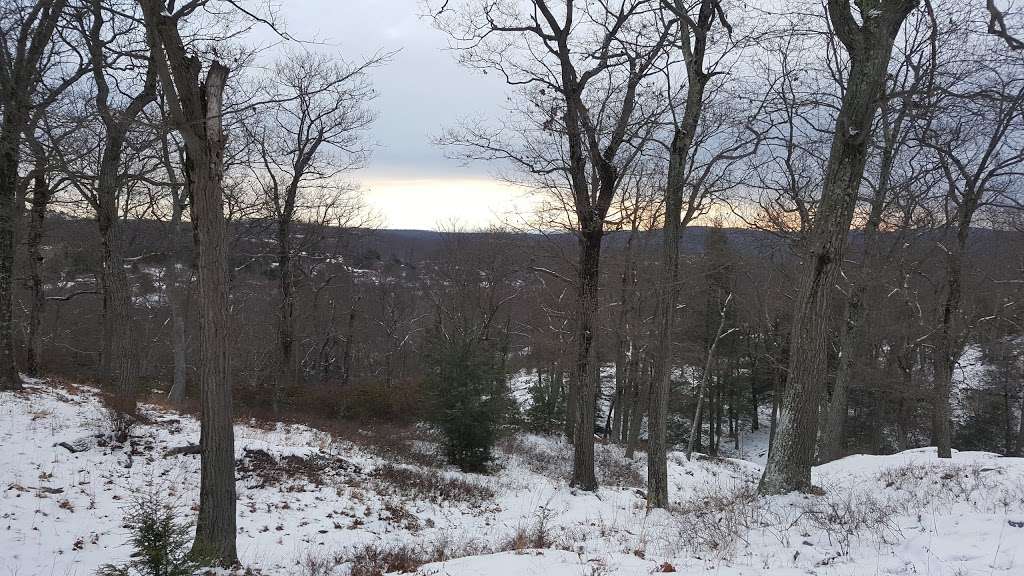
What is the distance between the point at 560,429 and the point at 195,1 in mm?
21544

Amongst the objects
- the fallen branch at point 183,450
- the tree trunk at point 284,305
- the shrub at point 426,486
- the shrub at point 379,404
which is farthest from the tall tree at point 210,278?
the shrub at point 379,404

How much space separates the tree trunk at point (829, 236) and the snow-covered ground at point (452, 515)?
25.4 inches

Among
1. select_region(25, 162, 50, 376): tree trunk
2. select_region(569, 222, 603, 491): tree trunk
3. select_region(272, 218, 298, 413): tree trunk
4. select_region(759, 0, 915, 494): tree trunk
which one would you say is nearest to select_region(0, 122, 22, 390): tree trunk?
select_region(25, 162, 50, 376): tree trunk

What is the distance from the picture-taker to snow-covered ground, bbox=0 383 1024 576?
4926 mm

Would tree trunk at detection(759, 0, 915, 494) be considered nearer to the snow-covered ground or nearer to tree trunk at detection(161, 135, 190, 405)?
the snow-covered ground

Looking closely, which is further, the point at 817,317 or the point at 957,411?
the point at 957,411

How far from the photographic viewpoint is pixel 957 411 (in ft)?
107

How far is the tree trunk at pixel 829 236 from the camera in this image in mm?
6777

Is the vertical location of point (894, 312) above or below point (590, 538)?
above

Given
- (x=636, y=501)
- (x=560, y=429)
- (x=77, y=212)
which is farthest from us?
(x=560, y=429)

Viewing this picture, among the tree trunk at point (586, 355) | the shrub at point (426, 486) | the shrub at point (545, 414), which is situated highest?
the tree trunk at point (586, 355)

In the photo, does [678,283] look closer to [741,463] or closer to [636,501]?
[636,501]

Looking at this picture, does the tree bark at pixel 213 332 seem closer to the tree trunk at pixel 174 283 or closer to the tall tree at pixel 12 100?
the tall tree at pixel 12 100

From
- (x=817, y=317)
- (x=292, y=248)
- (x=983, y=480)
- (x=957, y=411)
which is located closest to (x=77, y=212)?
(x=292, y=248)
